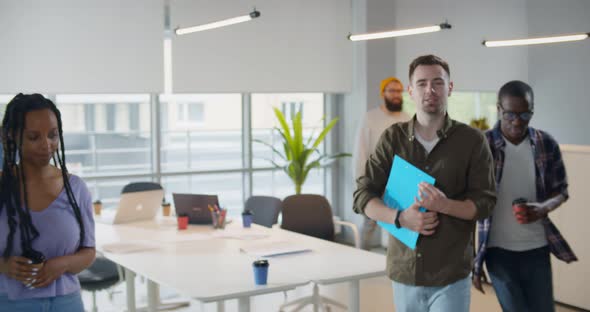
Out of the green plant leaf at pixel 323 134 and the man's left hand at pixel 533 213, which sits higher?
the green plant leaf at pixel 323 134

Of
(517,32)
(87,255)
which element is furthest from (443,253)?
(517,32)

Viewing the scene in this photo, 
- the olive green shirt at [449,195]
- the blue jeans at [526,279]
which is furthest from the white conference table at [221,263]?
the olive green shirt at [449,195]

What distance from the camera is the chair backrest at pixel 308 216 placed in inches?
220

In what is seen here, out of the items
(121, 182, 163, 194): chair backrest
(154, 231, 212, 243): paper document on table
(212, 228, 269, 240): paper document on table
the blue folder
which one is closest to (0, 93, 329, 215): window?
(121, 182, 163, 194): chair backrest

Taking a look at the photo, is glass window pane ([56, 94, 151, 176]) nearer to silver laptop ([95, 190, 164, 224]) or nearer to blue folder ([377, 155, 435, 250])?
silver laptop ([95, 190, 164, 224])

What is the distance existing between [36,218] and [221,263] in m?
1.72

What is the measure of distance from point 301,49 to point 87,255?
5.60 m

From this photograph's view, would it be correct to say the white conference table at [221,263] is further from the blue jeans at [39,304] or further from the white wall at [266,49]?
the white wall at [266,49]

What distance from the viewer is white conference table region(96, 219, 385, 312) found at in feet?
11.8

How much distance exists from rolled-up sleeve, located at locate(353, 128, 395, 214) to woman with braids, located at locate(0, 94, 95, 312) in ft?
3.30

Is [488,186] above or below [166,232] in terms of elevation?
above

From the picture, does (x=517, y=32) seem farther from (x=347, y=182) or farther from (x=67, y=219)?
(x=67, y=219)

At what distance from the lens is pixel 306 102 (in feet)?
27.9

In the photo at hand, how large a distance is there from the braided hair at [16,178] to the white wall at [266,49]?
4742 mm
